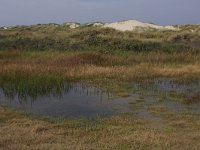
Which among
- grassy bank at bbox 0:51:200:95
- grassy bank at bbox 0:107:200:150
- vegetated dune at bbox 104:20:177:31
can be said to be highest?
vegetated dune at bbox 104:20:177:31

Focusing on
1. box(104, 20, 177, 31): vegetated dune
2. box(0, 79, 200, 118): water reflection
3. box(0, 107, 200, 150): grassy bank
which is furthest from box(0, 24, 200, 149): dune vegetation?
box(104, 20, 177, 31): vegetated dune

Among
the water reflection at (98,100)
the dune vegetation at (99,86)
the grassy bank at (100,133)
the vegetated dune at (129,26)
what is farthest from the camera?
the vegetated dune at (129,26)

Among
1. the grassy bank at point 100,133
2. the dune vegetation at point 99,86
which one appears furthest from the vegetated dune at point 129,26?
the grassy bank at point 100,133

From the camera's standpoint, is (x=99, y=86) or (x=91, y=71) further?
(x=91, y=71)

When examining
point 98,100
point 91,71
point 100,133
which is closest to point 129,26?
point 91,71

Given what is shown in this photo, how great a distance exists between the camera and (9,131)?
11.7 m

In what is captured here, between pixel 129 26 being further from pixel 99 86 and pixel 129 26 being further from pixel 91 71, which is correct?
pixel 99 86

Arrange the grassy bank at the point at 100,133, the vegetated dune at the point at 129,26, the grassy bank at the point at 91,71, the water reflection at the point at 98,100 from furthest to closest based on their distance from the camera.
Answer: the vegetated dune at the point at 129,26 → the grassy bank at the point at 91,71 → the water reflection at the point at 98,100 → the grassy bank at the point at 100,133

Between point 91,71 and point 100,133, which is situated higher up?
point 91,71

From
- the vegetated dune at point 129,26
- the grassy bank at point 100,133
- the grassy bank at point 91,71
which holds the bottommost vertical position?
the grassy bank at point 100,133

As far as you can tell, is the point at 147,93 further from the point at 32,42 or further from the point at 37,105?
the point at 32,42

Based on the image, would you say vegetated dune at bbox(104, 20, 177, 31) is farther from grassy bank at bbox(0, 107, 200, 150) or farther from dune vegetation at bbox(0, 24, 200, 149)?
grassy bank at bbox(0, 107, 200, 150)

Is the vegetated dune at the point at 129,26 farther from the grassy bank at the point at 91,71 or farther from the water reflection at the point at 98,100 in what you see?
the water reflection at the point at 98,100

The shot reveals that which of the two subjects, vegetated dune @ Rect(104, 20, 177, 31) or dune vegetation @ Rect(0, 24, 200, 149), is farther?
vegetated dune @ Rect(104, 20, 177, 31)
